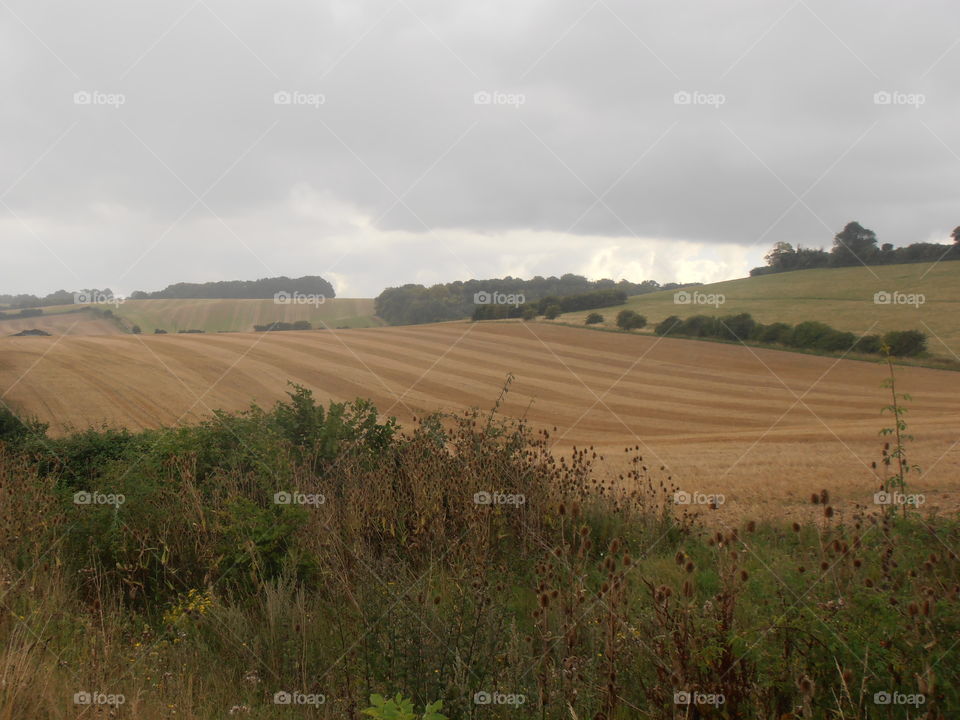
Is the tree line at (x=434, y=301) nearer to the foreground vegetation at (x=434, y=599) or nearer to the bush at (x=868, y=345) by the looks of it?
the bush at (x=868, y=345)

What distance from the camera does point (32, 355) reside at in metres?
21.6

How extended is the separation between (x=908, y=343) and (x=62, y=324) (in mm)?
39370

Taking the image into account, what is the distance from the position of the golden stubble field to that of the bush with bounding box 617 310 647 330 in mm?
2192

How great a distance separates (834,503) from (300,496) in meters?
8.11

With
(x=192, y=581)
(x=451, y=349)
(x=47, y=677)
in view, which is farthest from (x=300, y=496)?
(x=451, y=349)

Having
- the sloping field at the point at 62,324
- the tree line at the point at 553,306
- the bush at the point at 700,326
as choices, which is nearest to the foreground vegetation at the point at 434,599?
the sloping field at the point at 62,324

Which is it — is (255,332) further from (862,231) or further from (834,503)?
(862,231)

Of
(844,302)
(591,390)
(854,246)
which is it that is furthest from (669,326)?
(854,246)

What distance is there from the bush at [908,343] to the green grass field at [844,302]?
0.58m

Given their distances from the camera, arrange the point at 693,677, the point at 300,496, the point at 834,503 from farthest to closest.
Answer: the point at 834,503, the point at 300,496, the point at 693,677

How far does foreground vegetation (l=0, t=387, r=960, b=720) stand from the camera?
3.22m

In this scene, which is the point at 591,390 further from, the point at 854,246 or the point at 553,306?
the point at 854,246

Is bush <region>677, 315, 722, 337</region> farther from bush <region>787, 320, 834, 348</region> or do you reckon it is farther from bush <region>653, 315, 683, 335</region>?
bush <region>787, 320, 834, 348</region>

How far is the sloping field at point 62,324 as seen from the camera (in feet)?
64.4
